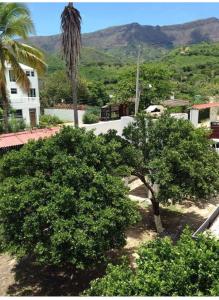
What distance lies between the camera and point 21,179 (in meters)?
12.2

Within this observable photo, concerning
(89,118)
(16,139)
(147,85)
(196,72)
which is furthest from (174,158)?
(196,72)

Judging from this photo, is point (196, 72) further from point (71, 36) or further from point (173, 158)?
point (173, 158)

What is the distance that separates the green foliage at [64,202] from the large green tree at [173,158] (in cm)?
242

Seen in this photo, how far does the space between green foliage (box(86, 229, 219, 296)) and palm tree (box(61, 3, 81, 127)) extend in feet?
30.1

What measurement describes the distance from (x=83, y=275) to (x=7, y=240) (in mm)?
3255

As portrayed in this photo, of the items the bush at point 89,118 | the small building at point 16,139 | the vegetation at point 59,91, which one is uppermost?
the vegetation at point 59,91

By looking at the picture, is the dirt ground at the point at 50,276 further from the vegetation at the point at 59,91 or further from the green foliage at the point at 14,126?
the vegetation at the point at 59,91

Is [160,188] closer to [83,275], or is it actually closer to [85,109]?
[83,275]

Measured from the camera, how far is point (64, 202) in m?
11.3

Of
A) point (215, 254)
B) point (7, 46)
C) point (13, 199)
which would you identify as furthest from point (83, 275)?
point (7, 46)

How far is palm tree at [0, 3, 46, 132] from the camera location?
19453 mm

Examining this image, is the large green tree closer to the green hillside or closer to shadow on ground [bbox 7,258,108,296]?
shadow on ground [bbox 7,258,108,296]

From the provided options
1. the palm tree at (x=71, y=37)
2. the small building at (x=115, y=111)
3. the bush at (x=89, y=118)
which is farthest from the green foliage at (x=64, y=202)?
the bush at (x=89, y=118)

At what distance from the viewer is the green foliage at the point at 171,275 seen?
7.21 metres
